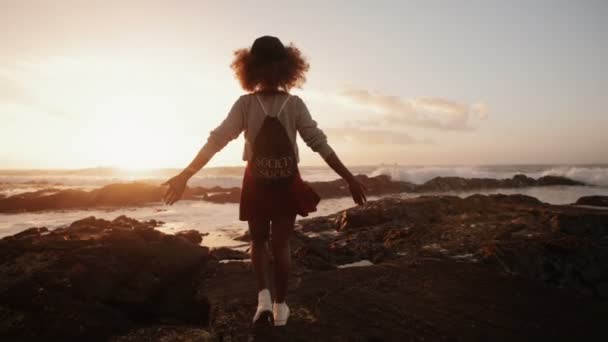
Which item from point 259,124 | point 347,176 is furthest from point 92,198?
point 347,176

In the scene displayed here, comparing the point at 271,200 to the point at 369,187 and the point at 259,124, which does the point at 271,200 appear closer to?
the point at 259,124

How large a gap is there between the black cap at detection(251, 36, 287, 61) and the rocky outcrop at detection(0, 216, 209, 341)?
192 centimetres

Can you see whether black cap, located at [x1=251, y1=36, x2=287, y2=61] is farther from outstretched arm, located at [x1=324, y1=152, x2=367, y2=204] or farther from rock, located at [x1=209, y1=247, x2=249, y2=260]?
rock, located at [x1=209, y1=247, x2=249, y2=260]

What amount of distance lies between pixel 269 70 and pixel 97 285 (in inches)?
80.1

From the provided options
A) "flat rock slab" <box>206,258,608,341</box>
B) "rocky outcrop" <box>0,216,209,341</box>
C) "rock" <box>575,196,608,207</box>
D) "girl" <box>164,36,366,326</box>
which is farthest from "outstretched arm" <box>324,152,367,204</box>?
"rock" <box>575,196,608,207</box>

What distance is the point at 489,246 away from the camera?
17.4ft

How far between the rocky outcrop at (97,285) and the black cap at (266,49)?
75.7 inches

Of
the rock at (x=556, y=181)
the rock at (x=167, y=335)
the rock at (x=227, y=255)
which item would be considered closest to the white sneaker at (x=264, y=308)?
the rock at (x=167, y=335)

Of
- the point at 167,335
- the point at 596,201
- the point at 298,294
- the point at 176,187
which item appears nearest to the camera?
the point at 167,335

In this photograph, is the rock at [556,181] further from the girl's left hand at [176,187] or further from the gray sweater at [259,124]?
the girl's left hand at [176,187]

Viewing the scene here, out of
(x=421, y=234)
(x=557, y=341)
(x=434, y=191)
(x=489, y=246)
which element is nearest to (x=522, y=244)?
(x=489, y=246)

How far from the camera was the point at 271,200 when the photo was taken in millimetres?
2695

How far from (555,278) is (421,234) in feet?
7.66

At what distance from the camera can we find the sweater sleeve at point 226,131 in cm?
263
